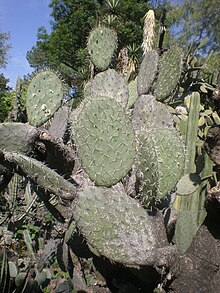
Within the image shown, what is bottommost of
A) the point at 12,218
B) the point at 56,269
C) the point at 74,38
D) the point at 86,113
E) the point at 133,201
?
the point at 56,269

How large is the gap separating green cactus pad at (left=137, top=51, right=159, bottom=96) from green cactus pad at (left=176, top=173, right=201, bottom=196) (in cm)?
57

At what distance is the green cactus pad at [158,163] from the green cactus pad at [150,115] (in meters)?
0.38

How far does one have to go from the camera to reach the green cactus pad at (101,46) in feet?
9.41

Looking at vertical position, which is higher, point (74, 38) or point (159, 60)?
point (74, 38)

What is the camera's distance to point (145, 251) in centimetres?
170

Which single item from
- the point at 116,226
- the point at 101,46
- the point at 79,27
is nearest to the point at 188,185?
the point at 116,226

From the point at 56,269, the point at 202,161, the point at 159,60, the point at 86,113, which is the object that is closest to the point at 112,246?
the point at 86,113

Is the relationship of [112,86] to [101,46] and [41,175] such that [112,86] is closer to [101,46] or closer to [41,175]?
[101,46]

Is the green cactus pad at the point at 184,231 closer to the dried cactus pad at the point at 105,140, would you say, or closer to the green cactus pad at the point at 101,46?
the dried cactus pad at the point at 105,140

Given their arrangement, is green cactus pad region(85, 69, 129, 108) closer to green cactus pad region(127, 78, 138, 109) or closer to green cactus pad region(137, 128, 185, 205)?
green cactus pad region(127, 78, 138, 109)

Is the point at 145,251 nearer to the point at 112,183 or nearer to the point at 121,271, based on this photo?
the point at 112,183

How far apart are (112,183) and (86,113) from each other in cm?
30

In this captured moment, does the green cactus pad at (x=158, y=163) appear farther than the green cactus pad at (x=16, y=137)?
No

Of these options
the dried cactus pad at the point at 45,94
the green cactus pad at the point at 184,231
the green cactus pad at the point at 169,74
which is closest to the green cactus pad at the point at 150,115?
the green cactus pad at the point at 169,74
